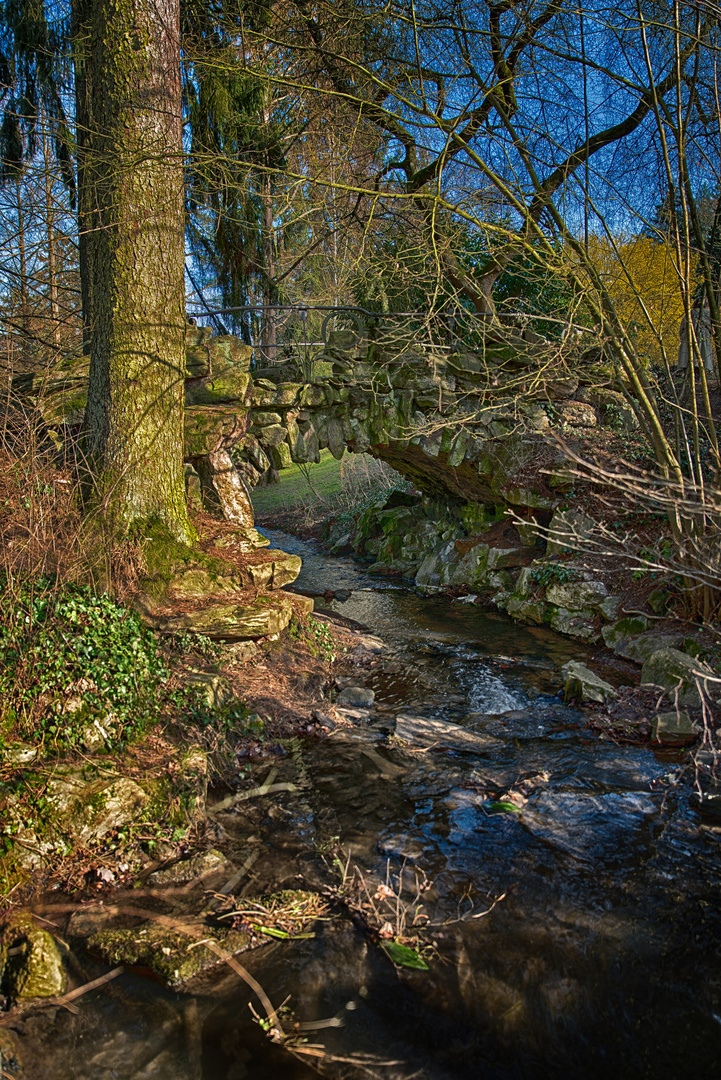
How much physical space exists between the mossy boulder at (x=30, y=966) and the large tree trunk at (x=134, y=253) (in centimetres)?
343

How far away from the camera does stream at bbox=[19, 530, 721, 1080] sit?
2.95 m

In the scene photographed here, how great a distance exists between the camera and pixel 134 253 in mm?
5984

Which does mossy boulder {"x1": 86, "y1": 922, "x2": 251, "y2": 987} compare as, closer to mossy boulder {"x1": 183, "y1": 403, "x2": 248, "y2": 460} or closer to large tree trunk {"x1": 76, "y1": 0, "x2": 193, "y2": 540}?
large tree trunk {"x1": 76, "y1": 0, "x2": 193, "y2": 540}

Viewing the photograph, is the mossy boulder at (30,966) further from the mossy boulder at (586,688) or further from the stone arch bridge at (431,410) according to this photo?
the stone arch bridge at (431,410)

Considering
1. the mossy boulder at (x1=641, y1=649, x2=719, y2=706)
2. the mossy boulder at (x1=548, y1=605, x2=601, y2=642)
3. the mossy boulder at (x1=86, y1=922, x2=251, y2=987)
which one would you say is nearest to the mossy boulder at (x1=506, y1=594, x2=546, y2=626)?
the mossy boulder at (x1=548, y1=605, x2=601, y2=642)

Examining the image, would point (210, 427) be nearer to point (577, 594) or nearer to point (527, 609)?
point (527, 609)

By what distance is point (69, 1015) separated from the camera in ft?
10.2

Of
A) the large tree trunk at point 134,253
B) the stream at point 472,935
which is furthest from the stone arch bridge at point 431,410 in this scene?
the stream at point 472,935

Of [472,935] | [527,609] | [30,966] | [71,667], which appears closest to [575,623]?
[527,609]

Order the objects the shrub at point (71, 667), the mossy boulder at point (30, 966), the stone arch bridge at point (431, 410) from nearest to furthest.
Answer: the mossy boulder at point (30, 966)
the shrub at point (71, 667)
the stone arch bridge at point (431, 410)

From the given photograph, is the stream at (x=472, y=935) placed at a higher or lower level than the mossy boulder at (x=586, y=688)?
lower

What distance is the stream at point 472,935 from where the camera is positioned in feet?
9.68

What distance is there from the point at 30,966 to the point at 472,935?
2.24 meters

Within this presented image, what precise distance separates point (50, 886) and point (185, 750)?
1.28 metres
